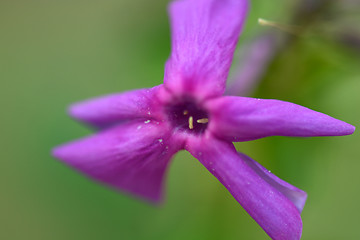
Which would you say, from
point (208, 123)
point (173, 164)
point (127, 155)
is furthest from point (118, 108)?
point (173, 164)

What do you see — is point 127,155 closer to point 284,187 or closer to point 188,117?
point 188,117

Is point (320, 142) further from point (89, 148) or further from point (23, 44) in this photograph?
point (23, 44)

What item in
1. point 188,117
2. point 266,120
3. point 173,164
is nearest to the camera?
point 266,120

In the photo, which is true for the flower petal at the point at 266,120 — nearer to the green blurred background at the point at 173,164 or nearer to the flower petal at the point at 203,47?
the flower petal at the point at 203,47

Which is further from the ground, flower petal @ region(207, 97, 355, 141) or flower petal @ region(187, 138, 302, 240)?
flower petal @ region(207, 97, 355, 141)

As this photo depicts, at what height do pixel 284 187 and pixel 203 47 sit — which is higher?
pixel 203 47

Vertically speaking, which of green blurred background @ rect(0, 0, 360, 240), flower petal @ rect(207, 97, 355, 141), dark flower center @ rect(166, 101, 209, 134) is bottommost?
Result: green blurred background @ rect(0, 0, 360, 240)

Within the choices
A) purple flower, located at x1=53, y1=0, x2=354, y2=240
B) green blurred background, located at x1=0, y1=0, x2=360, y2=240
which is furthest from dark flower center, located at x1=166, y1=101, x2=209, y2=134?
green blurred background, located at x1=0, y1=0, x2=360, y2=240

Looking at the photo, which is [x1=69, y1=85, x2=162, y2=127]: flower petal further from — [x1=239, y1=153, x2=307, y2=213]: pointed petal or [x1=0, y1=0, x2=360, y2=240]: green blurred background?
[x1=0, y1=0, x2=360, y2=240]: green blurred background
